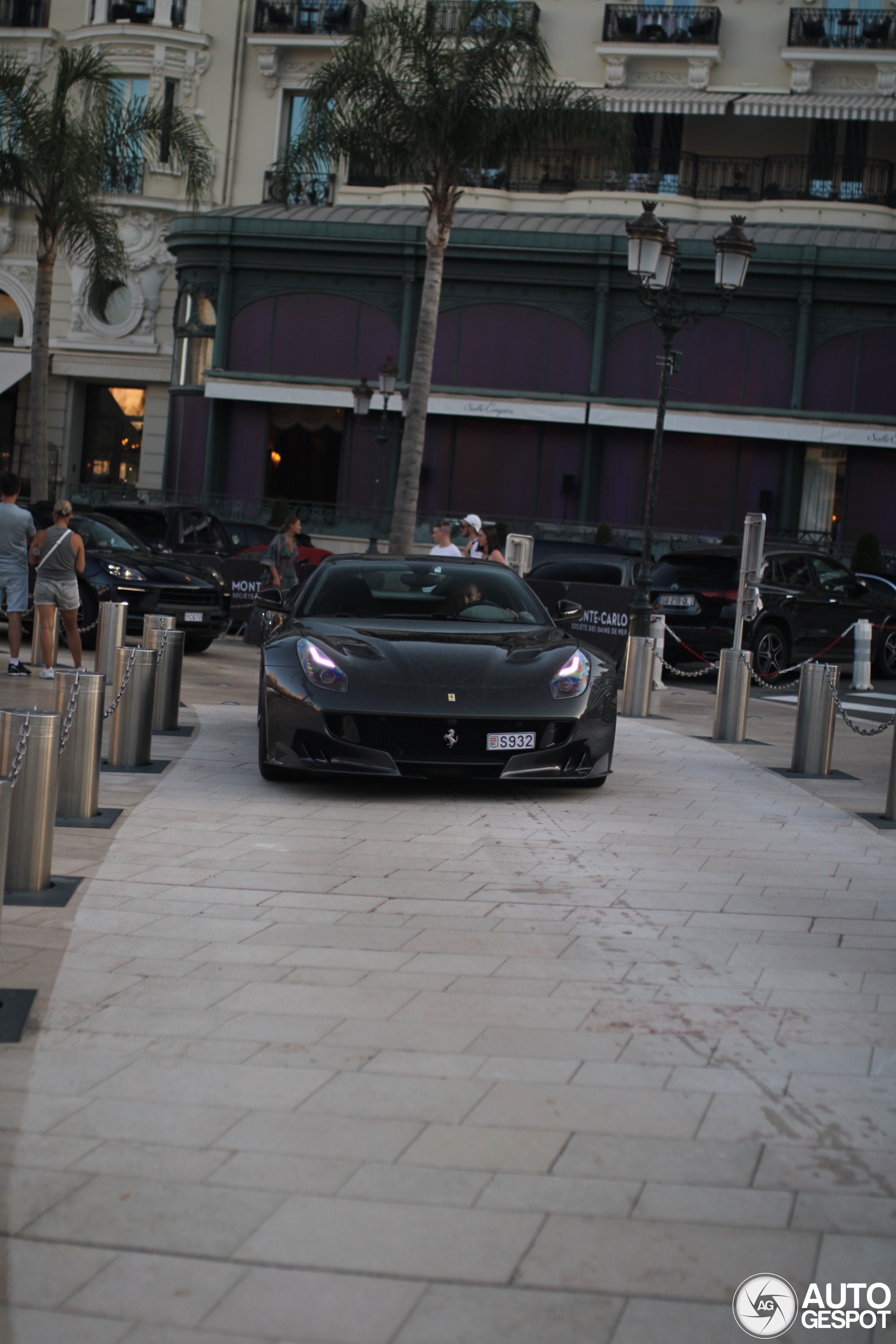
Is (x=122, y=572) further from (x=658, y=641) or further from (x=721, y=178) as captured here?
(x=721, y=178)

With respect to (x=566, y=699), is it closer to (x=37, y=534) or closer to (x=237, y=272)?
(x=37, y=534)

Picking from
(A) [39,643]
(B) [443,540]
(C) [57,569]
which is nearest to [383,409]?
(B) [443,540]

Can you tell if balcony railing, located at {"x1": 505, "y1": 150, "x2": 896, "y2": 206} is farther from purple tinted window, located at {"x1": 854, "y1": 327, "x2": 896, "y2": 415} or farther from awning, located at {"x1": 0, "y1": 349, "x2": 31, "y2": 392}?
awning, located at {"x1": 0, "y1": 349, "x2": 31, "y2": 392}

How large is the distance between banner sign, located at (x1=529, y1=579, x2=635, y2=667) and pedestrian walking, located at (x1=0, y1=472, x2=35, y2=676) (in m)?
6.20

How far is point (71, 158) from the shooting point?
2780 cm

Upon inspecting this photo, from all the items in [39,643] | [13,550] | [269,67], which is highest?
[269,67]

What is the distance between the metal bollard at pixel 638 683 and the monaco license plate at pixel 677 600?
439 cm

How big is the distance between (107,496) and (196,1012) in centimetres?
3443

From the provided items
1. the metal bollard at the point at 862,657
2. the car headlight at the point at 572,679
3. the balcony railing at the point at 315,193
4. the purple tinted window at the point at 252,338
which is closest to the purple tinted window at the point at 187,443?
the purple tinted window at the point at 252,338

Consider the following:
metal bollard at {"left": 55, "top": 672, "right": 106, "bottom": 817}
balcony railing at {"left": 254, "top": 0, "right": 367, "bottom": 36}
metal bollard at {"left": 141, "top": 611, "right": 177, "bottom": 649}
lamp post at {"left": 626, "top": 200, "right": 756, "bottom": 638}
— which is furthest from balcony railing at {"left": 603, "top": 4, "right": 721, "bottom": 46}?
metal bollard at {"left": 55, "top": 672, "right": 106, "bottom": 817}

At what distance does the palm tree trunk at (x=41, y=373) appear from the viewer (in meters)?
29.3

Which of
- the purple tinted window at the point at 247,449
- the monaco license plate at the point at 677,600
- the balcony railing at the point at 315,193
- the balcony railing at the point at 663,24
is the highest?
the balcony railing at the point at 663,24

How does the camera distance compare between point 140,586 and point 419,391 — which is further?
point 419,391

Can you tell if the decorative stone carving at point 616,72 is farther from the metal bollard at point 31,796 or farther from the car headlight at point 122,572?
the metal bollard at point 31,796
